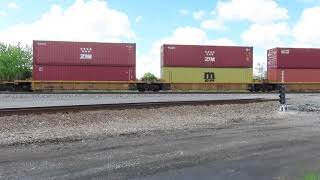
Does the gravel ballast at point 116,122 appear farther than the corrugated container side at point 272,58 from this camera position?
No

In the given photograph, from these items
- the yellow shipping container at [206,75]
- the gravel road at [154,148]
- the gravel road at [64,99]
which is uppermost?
the yellow shipping container at [206,75]

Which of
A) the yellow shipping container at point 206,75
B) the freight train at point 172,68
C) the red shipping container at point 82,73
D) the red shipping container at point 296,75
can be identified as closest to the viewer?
the red shipping container at point 82,73

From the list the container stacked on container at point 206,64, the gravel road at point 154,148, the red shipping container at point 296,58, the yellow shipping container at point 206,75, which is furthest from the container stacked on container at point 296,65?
the gravel road at point 154,148

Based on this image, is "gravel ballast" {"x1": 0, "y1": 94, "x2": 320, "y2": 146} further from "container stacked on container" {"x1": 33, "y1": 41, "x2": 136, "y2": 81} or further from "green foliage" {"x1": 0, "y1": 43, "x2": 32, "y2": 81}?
"green foliage" {"x1": 0, "y1": 43, "x2": 32, "y2": 81}

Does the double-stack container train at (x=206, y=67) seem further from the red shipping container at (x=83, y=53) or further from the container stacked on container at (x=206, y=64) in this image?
the red shipping container at (x=83, y=53)

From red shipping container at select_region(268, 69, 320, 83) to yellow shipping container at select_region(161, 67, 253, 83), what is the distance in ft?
8.52

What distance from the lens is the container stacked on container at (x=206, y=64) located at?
151ft

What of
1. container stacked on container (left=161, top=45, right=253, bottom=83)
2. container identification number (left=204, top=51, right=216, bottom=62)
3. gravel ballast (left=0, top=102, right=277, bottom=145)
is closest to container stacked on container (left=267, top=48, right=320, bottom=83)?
container stacked on container (left=161, top=45, right=253, bottom=83)

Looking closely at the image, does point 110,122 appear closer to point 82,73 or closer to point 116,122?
point 116,122

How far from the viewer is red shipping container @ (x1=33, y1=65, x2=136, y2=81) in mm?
43531

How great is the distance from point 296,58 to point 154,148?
4047 cm

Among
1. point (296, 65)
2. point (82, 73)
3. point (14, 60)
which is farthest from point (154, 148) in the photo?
point (14, 60)

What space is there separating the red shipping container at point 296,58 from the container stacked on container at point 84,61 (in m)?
13.2

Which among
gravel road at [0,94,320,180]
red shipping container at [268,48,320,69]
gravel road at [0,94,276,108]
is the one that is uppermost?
red shipping container at [268,48,320,69]
